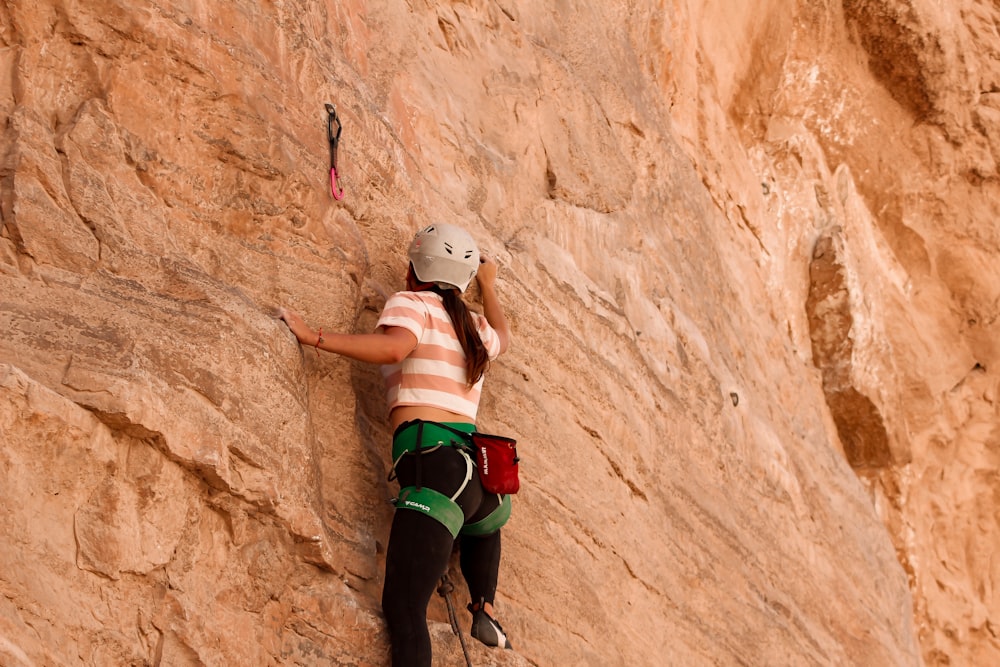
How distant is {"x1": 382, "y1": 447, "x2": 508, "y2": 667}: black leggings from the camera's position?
3682mm

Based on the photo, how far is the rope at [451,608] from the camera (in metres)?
3.88

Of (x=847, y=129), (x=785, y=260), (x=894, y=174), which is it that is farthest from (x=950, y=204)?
(x=785, y=260)

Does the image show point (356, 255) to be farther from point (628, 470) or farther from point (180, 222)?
point (628, 470)

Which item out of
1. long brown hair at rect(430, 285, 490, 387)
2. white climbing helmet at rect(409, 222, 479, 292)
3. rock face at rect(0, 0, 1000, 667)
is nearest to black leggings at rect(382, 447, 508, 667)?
rock face at rect(0, 0, 1000, 667)

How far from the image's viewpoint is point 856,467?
9.02m

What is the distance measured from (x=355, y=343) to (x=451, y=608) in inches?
39.1

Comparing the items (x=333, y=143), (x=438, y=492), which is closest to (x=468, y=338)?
(x=438, y=492)

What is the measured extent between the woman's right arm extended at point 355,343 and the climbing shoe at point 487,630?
3.14ft

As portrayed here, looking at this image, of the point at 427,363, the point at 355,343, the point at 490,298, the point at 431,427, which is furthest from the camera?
the point at 490,298

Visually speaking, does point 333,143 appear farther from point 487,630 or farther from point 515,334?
point 487,630

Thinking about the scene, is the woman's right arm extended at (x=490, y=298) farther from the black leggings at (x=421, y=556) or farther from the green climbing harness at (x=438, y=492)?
the black leggings at (x=421, y=556)

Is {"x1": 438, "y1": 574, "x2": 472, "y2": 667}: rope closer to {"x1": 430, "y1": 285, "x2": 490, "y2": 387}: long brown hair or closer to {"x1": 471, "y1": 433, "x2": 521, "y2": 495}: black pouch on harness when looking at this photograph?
{"x1": 471, "y1": 433, "x2": 521, "y2": 495}: black pouch on harness

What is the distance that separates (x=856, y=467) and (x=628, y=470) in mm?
4301

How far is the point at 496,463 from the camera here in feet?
13.2
